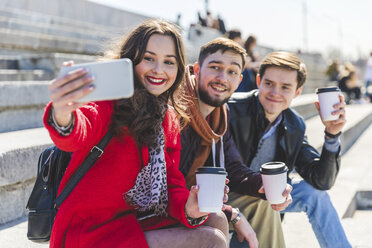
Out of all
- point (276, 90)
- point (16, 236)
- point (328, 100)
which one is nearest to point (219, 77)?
point (276, 90)

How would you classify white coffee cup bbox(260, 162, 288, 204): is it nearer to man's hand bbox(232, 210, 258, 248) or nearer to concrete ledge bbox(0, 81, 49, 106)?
man's hand bbox(232, 210, 258, 248)

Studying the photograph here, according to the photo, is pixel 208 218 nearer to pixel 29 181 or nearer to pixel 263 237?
pixel 263 237

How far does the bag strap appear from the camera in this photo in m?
1.56

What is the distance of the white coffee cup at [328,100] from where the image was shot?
2.43 m

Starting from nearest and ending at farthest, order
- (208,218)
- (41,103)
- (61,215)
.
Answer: (61,215)
(208,218)
(41,103)

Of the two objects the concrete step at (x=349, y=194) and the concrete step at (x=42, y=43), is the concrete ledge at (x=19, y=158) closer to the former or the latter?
the concrete step at (x=349, y=194)

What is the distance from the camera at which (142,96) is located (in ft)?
5.68

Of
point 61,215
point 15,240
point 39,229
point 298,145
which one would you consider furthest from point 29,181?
point 298,145

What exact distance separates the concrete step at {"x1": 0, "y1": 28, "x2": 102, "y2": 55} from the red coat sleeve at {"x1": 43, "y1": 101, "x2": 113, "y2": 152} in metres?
4.82

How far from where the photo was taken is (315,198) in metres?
Result: 2.63

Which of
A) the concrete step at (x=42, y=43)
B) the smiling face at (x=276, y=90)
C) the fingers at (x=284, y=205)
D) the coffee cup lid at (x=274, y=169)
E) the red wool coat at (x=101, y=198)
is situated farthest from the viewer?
the concrete step at (x=42, y=43)

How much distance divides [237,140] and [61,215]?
146 cm

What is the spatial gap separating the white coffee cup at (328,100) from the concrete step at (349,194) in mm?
1055

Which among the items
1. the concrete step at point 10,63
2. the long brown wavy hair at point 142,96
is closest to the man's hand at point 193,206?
the long brown wavy hair at point 142,96
